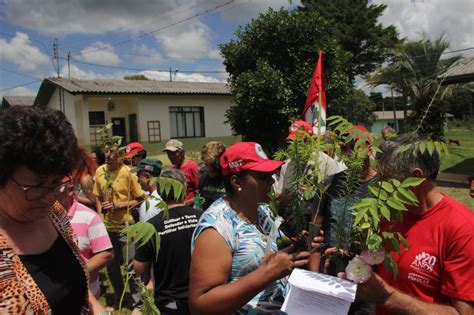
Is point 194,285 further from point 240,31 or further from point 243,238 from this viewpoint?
point 240,31

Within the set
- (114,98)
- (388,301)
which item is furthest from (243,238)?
(114,98)

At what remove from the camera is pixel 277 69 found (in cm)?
1088

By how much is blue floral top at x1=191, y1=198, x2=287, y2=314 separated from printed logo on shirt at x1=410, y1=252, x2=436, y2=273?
2.11ft

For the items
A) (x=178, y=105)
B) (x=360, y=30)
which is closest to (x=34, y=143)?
(x=178, y=105)

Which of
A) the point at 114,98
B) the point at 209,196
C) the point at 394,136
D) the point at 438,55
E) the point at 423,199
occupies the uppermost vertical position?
the point at 438,55

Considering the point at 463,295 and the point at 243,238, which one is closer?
the point at 463,295

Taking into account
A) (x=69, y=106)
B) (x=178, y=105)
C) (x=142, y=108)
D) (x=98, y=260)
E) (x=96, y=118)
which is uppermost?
(x=69, y=106)

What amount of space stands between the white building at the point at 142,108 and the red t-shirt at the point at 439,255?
2003 centimetres

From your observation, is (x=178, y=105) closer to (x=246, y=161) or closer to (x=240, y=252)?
(x=246, y=161)

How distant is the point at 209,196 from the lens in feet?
15.2

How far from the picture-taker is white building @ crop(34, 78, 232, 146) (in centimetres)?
2089

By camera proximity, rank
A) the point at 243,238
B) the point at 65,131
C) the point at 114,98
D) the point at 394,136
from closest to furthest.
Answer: the point at 65,131, the point at 243,238, the point at 394,136, the point at 114,98

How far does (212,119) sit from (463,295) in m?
22.9

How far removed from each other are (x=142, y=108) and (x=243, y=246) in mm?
20830
